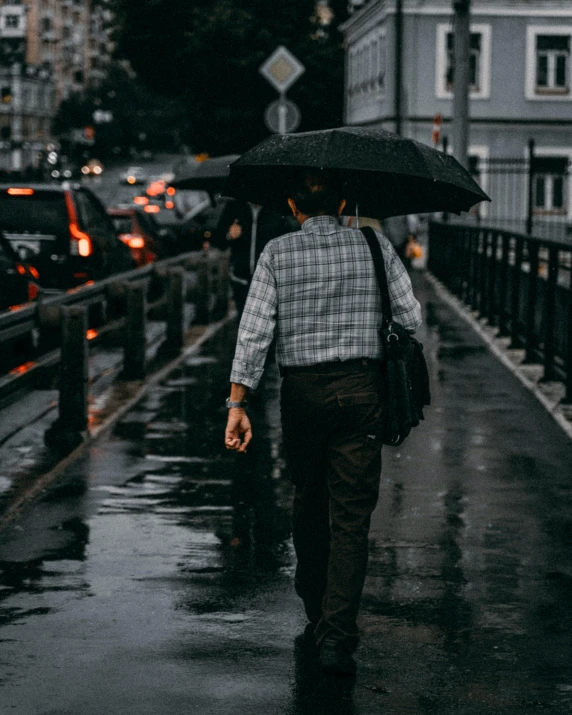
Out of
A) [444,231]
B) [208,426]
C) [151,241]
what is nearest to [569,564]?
[208,426]

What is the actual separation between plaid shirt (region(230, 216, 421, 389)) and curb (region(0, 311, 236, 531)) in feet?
8.95

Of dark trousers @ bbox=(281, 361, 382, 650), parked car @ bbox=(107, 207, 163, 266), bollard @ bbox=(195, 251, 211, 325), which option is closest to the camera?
dark trousers @ bbox=(281, 361, 382, 650)

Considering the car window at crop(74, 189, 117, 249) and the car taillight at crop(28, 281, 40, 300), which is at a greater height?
the car window at crop(74, 189, 117, 249)

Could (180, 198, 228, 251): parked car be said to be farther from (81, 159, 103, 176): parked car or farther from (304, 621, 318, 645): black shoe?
(81, 159, 103, 176): parked car

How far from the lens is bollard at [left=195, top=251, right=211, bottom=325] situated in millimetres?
19933

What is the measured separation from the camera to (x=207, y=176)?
14211mm

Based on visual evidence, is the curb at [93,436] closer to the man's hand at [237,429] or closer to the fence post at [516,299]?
the man's hand at [237,429]

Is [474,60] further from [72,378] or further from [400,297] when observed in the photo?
[400,297]

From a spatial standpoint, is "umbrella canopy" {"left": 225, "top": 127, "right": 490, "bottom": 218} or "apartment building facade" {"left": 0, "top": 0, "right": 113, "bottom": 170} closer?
"umbrella canopy" {"left": 225, "top": 127, "right": 490, "bottom": 218}

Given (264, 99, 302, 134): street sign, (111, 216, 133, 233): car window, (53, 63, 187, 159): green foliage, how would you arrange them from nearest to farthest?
1. (264, 99, 302, 134): street sign
2. (111, 216, 133, 233): car window
3. (53, 63, 187, 159): green foliage

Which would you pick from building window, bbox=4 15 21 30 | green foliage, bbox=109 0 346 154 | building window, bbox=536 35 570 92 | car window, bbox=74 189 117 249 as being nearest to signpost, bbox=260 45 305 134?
car window, bbox=74 189 117 249

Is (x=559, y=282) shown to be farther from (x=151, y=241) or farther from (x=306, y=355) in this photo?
(x=151, y=241)

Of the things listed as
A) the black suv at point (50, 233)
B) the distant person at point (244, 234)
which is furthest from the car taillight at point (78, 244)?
the distant person at point (244, 234)

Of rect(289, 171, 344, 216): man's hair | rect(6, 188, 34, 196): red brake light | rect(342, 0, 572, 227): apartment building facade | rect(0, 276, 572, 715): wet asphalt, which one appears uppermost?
rect(342, 0, 572, 227): apartment building facade
